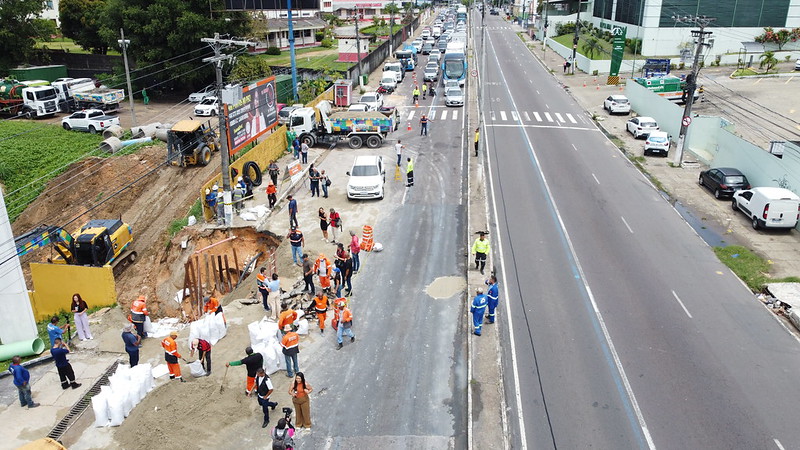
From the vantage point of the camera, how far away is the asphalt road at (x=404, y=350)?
503 inches

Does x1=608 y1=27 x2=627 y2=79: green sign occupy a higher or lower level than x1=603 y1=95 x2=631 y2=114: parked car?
higher

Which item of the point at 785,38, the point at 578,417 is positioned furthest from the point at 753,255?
the point at 785,38

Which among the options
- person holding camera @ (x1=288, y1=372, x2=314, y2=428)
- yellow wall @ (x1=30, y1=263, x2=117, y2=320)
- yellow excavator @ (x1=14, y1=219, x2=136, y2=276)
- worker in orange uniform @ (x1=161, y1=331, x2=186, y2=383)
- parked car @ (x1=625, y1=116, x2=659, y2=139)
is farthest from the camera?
parked car @ (x1=625, y1=116, x2=659, y2=139)

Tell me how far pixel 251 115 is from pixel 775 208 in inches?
976

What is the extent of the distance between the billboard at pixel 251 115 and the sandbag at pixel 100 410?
1698 centimetres

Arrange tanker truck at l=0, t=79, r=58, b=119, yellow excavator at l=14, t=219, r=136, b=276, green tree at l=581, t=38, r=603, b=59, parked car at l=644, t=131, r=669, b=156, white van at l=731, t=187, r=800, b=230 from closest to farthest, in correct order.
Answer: yellow excavator at l=14, t=219, r=136, b=276 → white van at l=731, t=187, r=800, b=230 → parked car at l=644, t=131, r=669, b=156 → tanker truck at l=0, t=79, r=58, b=119 → green tree at l=581, t=38, r=603, b=59

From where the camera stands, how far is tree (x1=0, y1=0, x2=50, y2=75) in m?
55.9

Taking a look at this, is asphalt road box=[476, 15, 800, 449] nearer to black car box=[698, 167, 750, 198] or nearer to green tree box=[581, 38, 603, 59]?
black car box=[698, 167, 750, 198]

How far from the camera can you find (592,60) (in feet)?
216

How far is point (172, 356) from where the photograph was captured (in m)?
14.1

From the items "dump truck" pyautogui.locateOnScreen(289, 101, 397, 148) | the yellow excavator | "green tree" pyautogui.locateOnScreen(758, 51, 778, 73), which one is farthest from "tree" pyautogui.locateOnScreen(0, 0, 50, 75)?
"green tree" pyautogui.locateOnScreen(758, 51, 778, 73)

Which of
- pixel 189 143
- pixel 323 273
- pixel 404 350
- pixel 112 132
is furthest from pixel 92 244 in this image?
pixel 112 132

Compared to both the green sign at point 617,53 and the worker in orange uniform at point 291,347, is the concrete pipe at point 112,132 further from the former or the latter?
the green sign at point 617,53

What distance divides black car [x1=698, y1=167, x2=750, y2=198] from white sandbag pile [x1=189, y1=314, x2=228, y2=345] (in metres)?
23.8
